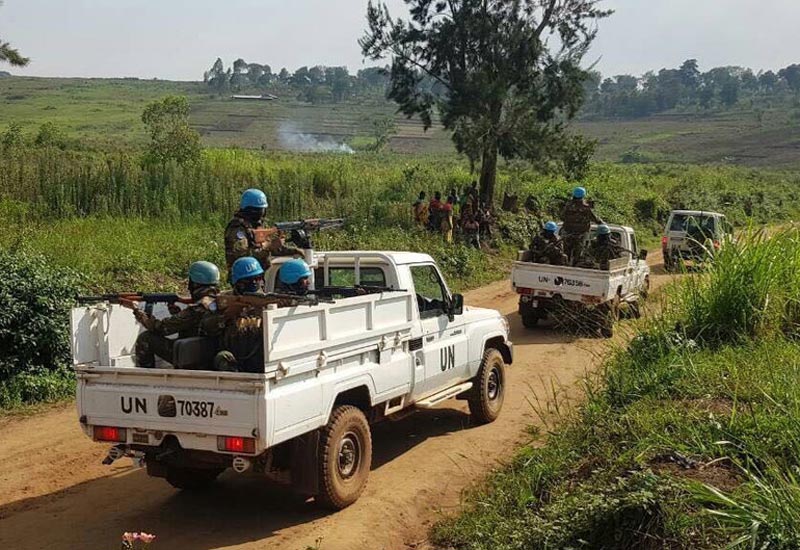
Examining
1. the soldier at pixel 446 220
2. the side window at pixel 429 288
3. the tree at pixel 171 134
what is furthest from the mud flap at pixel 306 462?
the tree at pixel 171 134

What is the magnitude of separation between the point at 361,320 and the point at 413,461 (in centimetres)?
184

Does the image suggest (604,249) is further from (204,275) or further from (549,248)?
(204,275)

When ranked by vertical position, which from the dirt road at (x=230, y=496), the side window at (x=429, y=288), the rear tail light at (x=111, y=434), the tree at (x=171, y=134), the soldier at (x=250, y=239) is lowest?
the dirt road at (x=230, y=496)

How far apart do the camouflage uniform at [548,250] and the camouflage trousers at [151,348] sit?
383 inches

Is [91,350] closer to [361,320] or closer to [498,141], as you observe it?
[361,320]

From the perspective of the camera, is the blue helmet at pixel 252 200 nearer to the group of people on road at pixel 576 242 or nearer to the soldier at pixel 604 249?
the group of people on road at pixel 576 242

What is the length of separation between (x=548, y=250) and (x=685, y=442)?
9535 millimetres

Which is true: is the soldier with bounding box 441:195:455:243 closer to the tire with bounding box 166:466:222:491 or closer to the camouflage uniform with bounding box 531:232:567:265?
the camouflage uniform with bounding box 531:232:567:265

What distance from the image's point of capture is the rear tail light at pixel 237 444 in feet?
18.4

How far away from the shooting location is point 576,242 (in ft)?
51.5

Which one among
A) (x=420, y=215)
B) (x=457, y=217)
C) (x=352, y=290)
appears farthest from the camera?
(x=457, y=217)

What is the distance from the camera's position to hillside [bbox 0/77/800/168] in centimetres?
8062

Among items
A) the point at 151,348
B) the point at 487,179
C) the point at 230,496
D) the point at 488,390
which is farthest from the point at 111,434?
the point at 487,179

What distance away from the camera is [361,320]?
6805 millimetres
